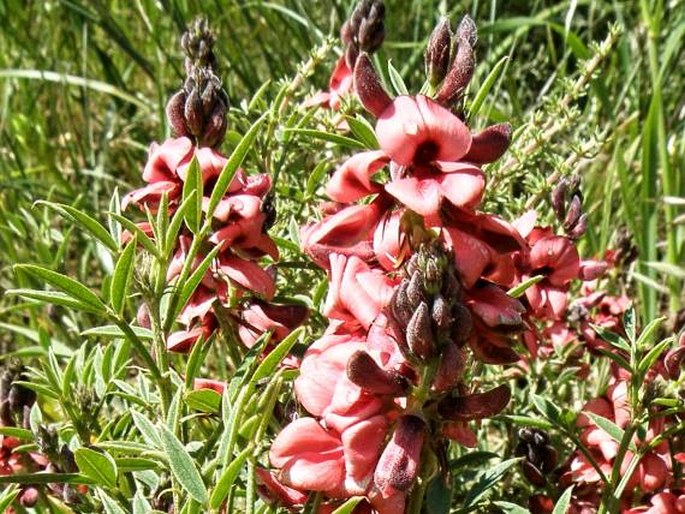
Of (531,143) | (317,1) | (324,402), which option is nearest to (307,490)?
(324,402)

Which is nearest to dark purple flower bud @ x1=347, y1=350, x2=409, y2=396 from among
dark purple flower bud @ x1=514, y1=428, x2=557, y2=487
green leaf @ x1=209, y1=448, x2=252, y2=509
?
green leaf @ x1=209, y1=448, x2=252, y2=509

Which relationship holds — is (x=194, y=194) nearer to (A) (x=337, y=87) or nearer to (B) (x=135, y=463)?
(B) (x=135, y=463)

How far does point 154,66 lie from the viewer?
309cm

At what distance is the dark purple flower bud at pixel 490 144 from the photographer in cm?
108

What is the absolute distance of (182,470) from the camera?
1.07m

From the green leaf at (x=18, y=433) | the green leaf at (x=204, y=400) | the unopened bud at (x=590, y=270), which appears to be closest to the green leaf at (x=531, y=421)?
the unopened bud at (x=590, y=270)

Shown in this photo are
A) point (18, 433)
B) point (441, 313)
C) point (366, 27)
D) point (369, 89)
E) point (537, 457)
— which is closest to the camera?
point (441, 313)

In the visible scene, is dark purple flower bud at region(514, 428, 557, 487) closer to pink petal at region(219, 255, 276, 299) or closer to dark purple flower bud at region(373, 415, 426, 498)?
pink petal at region(219, 255, 276, 299)

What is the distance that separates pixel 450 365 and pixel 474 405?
3.3 inches

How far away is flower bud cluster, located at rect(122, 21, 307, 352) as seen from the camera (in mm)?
1295

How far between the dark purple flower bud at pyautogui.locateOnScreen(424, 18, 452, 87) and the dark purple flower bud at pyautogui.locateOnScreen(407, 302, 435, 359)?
0.90 ft

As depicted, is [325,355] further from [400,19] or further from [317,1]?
[400,19]

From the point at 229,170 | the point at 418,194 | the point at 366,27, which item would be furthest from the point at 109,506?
the point at 366,27

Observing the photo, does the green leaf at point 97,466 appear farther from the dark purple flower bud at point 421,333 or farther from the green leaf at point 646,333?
the green leaf at point 646,333
